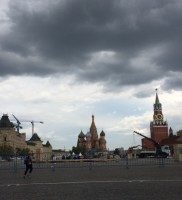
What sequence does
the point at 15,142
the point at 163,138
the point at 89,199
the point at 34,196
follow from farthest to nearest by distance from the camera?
the point at 163,138 → the point at 15,142 → the point at 34,196 → the point at 89,199

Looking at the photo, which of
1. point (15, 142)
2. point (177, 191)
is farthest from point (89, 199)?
point (15, 142)

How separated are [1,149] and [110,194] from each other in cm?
12426

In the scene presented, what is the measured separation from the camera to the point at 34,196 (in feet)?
42.8

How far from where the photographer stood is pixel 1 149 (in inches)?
5212

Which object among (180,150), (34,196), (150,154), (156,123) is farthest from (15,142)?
(34,196)

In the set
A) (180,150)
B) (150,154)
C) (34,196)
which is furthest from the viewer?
(150,154)

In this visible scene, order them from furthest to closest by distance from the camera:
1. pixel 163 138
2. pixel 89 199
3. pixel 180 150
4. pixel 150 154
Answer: pixel 163 138, pixel 150 154, pixel 180 150, pixel 89 199

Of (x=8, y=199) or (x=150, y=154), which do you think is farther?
(x=150, y=154)

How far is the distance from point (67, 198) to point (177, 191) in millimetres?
4191

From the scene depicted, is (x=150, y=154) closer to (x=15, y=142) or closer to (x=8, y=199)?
(x=15, y=142)

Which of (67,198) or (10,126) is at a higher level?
(10,126)

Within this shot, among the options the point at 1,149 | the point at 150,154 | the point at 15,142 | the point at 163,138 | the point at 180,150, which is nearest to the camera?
the point at 180,150

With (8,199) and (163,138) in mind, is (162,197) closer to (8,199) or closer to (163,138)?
(8,199)

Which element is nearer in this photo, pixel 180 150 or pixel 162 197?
pixel 162 197
